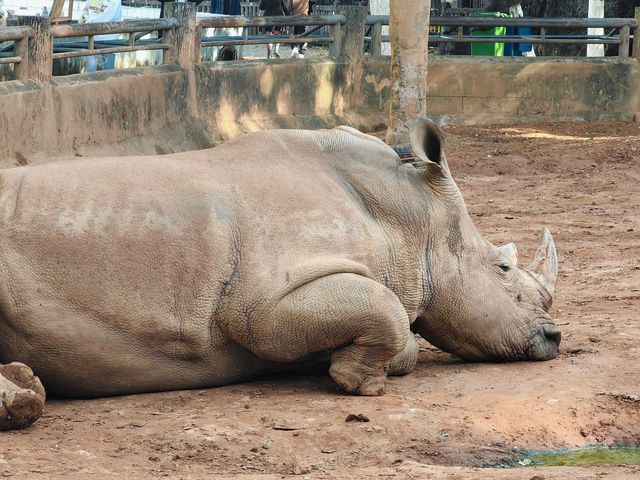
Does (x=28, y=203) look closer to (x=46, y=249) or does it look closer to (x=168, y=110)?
(x=46, y=249)

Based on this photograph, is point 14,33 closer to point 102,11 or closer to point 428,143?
point 428,143

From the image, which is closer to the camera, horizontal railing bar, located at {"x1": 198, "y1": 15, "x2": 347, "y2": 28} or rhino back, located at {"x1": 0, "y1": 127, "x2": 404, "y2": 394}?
rhino back, located at {"x1": 0, "y1": 127, "x2": 404, "y2": 394}

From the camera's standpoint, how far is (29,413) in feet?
16.0

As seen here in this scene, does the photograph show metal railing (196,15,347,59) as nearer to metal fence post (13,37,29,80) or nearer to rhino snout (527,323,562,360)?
metal fence post (13,37,29,80)

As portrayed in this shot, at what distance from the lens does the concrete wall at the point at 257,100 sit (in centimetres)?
1087

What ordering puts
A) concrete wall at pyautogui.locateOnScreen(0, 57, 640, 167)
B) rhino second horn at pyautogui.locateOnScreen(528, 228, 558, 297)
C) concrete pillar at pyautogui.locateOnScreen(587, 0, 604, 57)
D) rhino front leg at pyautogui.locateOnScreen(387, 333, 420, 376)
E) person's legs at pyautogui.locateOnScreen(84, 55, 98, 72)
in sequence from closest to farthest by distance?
rhino front leg at pyautogui.locateOnScreen(387, 333, 420, 376)
rhino second horn at pyautogui.locateOnScreen(528, 228, 558, 297)
concrete wall at pyautogui.locateOnScreen(0, 57, 640, 167)
person's legs at pyautogui.locateOnScreen(84, 55, 98, 72)
concrete pillar at pyautogui.locateOnScreen(587, 0, 604, 57)

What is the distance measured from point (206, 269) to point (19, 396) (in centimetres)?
100

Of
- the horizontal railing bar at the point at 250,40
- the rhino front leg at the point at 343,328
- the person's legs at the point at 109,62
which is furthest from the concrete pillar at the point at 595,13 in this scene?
the rhino front leg at the point at 343,328

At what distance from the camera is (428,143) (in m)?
6.13

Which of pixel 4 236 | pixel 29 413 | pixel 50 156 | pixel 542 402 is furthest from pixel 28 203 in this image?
pixel 50 156

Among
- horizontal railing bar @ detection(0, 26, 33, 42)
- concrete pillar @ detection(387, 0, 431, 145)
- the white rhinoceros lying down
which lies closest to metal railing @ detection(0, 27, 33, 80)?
horizontal railing bar @ detection(0, 26, 33, 42)

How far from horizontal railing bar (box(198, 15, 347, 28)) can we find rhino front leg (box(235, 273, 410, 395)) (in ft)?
28.2

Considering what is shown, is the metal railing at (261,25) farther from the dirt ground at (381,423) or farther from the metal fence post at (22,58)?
the dirt ground at (381,423)

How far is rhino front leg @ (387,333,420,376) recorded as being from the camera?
5949 millimetres
